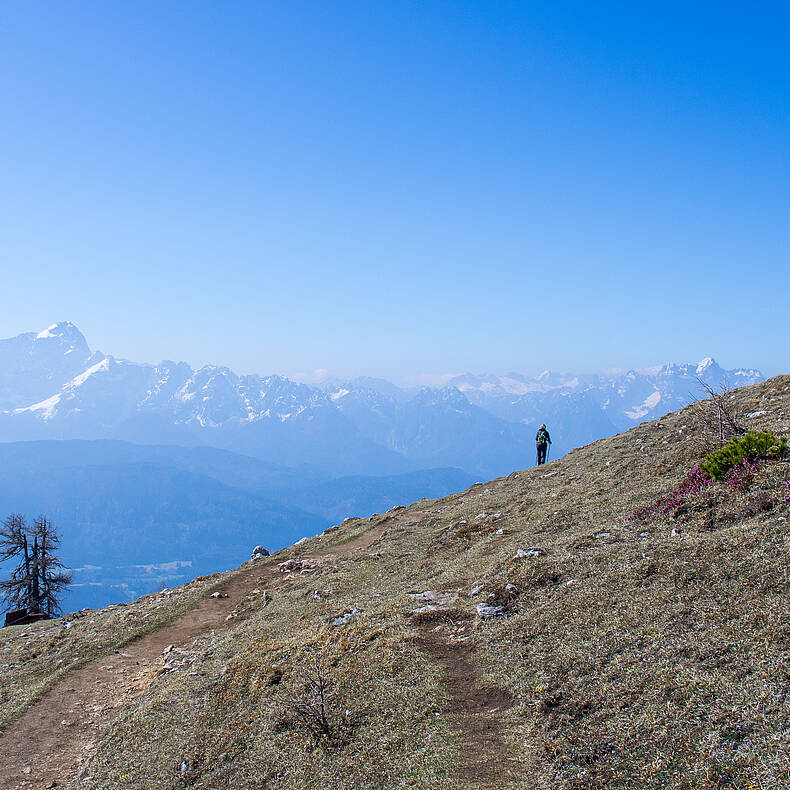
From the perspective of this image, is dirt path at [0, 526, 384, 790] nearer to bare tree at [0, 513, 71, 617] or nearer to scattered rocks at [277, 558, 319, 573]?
scattered rocks at [277, 558, 319, 573]

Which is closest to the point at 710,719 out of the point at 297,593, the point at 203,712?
the point at 203,712

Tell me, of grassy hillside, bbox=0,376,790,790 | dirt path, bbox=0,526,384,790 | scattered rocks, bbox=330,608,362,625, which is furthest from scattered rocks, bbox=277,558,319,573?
scattered rocks, bbox=330,608,362,625

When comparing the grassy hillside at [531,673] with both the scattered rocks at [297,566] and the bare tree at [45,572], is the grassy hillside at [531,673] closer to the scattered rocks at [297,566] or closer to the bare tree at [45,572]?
the scattered rocks at [297,566]

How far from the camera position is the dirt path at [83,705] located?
15.2 meters

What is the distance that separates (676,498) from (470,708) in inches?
437

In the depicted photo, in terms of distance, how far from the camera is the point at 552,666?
11930 millimetres

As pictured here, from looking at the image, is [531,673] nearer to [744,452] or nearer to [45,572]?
[744,452]

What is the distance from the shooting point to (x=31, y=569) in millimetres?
51125

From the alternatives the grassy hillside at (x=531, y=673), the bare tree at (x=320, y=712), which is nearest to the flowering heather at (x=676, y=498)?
the grassy hillside at (x=531, y=673)

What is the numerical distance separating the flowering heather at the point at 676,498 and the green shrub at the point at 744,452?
41 centimetres

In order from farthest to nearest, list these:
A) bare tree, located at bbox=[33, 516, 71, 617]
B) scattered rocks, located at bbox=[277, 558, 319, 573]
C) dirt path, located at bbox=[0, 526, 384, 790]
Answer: bare tree, located at bbox=[33, 516, 71, 617] < scattered rocks, located at bbox=[277, 558, 319, 573] < dirt path, located at bbox=[0, 526, 384, 790]

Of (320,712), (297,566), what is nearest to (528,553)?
(320,712)

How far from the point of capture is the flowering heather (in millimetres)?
17719

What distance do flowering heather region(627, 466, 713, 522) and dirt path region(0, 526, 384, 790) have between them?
1849cm
